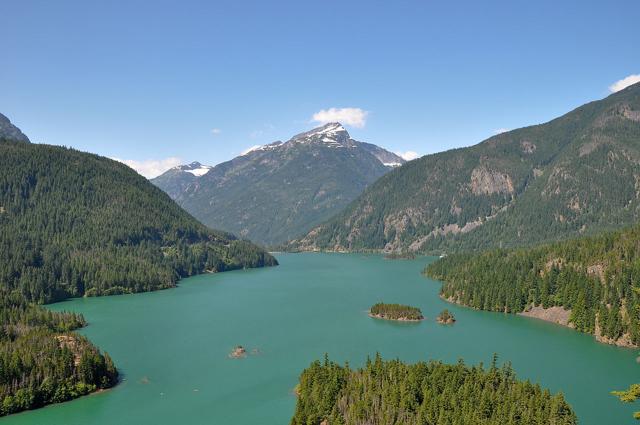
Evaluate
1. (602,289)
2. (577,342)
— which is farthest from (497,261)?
(577,342)

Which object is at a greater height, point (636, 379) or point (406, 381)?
point (406, 381)

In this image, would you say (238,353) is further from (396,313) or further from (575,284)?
(575,284)

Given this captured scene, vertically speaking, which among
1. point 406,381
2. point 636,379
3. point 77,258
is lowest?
point 636,379

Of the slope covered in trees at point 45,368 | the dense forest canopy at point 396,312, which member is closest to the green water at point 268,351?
the slope covered in trees at point 45,368

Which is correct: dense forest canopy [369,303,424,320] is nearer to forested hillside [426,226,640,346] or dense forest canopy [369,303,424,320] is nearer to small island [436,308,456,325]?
small island [436,308,456,325]

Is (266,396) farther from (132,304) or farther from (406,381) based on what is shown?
(132,304)

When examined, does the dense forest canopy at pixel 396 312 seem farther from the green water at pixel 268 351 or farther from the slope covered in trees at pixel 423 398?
the slope covered in trees at pixel 423 398

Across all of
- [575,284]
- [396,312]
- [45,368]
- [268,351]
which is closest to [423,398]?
[268,351]

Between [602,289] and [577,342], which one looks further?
[602,289]
